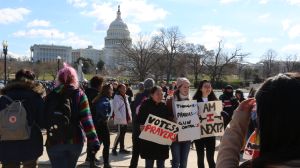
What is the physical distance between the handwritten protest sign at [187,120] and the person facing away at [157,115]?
342 millimetres

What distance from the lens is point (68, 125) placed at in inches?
216

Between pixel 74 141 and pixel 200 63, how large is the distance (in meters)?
81.4

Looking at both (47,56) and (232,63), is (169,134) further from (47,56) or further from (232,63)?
(47,56)

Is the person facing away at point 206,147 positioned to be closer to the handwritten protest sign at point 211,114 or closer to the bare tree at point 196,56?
the handwritten protest sign at point 211,114

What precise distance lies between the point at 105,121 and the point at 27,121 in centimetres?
327

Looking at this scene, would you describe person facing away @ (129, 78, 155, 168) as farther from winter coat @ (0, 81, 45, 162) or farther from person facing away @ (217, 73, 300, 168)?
person facing away @ (217, 73, 300, 168)

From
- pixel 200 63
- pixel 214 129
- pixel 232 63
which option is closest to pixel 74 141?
pixel 214 129

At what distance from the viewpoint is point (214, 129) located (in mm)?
7867

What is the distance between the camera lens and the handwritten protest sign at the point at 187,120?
7594mm

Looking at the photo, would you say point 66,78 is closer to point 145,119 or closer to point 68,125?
point 68,125

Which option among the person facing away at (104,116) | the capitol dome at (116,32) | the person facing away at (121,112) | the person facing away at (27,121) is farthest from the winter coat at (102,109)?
the capitol dome at (116,32)

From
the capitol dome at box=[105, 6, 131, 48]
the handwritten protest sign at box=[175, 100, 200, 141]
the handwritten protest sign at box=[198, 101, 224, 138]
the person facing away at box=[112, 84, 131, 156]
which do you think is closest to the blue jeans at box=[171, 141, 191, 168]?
the handwritten protest sign at box=[175, 100, 200, 141]

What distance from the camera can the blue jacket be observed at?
8742mm

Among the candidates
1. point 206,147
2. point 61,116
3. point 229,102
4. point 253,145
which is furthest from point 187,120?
point 253,145
